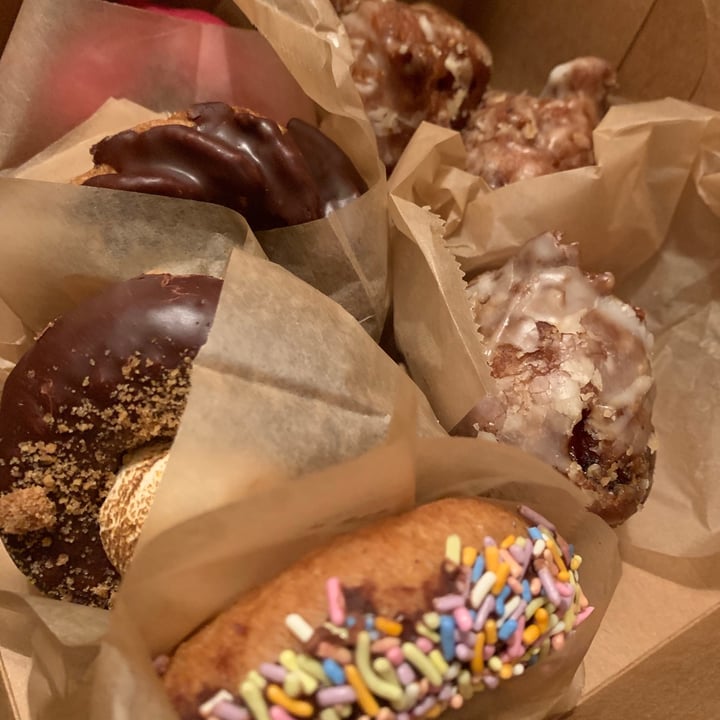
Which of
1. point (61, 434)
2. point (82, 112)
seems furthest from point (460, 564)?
point (82, 112)

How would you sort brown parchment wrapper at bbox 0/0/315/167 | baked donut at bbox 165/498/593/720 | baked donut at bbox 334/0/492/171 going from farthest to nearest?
baked donut at bbox 334/0/492/171 < brown parchment wrapper at bbox 0/0/315/167 < baked donut at bbox 165/498/593/720

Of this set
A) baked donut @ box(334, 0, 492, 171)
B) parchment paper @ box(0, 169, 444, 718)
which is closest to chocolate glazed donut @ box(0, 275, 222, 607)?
parchment paper @ box(0, 169, 444, 718)

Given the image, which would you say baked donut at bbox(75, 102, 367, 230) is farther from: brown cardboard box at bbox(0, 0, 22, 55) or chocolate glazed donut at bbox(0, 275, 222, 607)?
brown cardboard box at bbox(0, 0, 22, 55)

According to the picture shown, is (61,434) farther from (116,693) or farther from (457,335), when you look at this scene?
(457,335)

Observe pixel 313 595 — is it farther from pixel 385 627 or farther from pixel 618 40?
pixel 618 40

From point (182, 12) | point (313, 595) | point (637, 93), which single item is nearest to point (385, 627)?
point (313, 595)

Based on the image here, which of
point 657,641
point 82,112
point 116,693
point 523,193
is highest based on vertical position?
point 523,193
